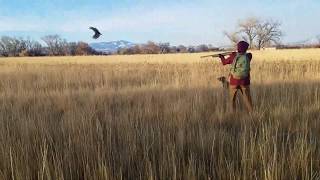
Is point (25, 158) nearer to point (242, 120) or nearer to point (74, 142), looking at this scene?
point (74, 142)

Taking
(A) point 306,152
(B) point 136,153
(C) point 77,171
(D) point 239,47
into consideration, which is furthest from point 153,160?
(D) point 239,47

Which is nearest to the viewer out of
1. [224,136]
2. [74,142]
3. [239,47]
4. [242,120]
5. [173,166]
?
[173,166]

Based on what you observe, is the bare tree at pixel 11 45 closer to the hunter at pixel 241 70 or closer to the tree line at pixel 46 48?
the tree line at pixel 46 48

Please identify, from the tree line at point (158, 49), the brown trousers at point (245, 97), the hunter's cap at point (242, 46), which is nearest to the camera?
the brown trousers at point (245, 97)

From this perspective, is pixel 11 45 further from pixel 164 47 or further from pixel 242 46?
pixel 242 46

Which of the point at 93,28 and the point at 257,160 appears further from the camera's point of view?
the point at 93,28

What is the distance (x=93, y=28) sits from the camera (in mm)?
8016

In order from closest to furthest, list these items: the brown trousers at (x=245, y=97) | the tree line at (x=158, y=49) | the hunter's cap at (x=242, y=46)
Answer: the brown trousers at (x=245, y=97) → the hunter's cap at (x=242, y=46) → the tree line at (x=158, y=49)

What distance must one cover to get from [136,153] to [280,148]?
50.2 inches

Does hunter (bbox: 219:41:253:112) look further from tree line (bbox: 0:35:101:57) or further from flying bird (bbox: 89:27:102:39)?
tree line (bbox: 0:35:101:57)

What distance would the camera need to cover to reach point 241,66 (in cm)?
758

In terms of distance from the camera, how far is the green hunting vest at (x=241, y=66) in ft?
24.8

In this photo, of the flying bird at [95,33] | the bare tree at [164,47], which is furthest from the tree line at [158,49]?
the flying bird at [95,33]

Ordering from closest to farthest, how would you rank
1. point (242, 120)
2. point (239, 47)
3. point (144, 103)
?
1. point (242, 120)
2. point (239, 47)
3. point (144, 103)
